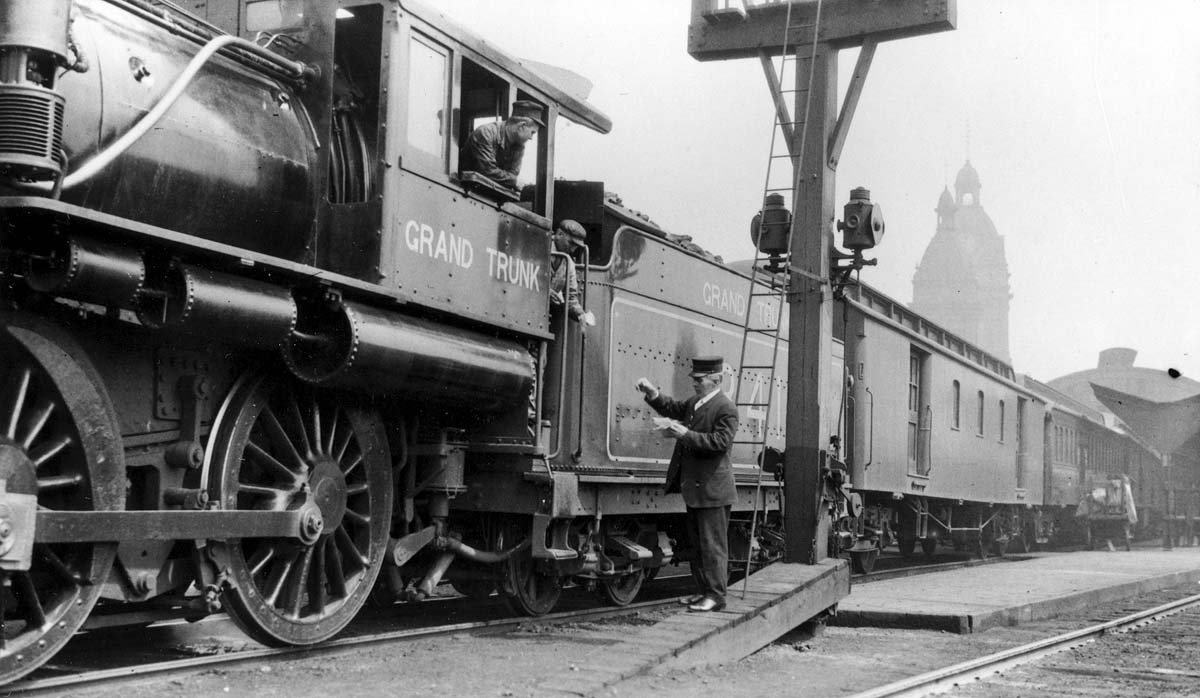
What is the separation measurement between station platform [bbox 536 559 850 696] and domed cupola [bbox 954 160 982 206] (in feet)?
462

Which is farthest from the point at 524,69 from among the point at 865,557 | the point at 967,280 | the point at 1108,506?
the point at 967,280

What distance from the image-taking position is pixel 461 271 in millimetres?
6887

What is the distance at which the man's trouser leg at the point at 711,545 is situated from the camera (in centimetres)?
739

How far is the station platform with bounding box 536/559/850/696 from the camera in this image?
5.57 metres

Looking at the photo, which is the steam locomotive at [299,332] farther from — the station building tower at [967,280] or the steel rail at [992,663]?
the station building tower at [967,280]

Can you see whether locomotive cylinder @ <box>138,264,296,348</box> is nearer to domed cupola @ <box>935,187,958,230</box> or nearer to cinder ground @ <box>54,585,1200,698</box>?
cinder ground @ <box>54,585,1200,698</box>

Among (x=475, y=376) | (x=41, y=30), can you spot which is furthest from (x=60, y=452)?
(x=475, y=376)

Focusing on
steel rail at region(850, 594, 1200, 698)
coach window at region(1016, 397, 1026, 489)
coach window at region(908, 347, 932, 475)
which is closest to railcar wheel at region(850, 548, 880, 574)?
coach window at region(908, 347, 932, 475)

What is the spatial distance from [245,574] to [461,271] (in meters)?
2.01

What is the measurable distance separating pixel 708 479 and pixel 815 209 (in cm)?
276

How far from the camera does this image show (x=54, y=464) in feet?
16.9

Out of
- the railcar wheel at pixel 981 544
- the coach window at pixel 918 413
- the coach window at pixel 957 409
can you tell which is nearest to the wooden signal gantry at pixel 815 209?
the coach window at pixel 918 413

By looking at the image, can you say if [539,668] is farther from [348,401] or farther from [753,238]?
[753,238]

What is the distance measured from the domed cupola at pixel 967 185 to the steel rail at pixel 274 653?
464 feet
